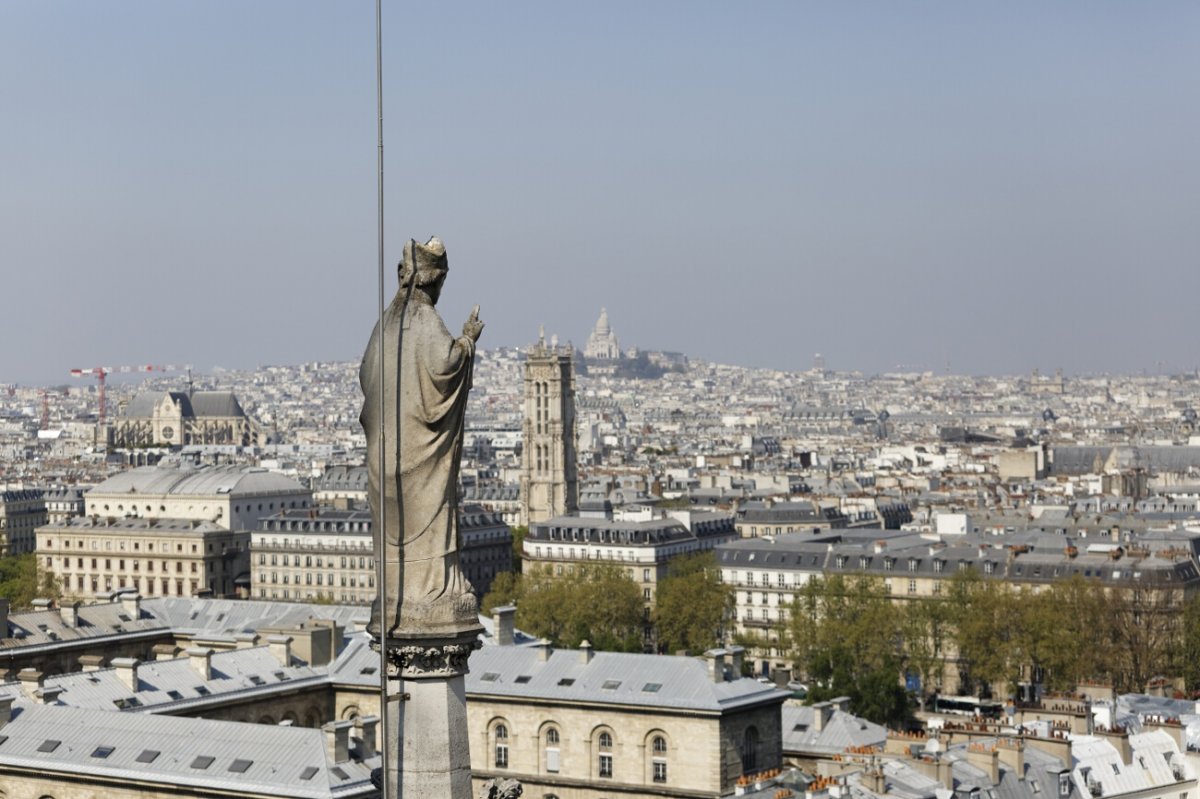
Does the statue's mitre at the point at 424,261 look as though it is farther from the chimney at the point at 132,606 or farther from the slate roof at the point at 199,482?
the slate roof at the point at 199,482

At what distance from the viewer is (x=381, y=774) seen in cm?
1003

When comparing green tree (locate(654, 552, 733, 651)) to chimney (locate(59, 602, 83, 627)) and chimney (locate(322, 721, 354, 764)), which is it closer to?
chimney (locate(59, 602, 83, 627))

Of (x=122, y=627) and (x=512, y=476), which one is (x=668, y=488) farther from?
(x=122, y=627)

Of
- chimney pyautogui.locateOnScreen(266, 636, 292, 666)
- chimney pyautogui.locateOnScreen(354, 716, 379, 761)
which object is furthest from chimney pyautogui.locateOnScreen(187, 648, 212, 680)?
chimney pyautogui.locateOnScreen(354, 716, 379, 761)

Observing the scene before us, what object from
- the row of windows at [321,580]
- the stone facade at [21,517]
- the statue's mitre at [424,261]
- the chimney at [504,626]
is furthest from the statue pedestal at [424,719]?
the stone facade at [21,517]

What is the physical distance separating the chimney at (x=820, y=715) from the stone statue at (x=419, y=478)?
42.0 metres

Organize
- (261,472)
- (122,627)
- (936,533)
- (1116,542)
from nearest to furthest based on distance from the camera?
(122,627) → (1116,542) → (936,533) → (261,472)

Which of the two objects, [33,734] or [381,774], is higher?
[381,774]

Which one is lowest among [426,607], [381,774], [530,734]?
[530,734]

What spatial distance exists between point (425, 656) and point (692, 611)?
3261 inches

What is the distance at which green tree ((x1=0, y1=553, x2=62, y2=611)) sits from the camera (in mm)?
99875

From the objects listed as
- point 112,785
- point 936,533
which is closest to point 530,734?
point 112,785

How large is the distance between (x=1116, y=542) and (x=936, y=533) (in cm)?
1426

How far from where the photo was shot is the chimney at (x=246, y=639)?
51603mm
